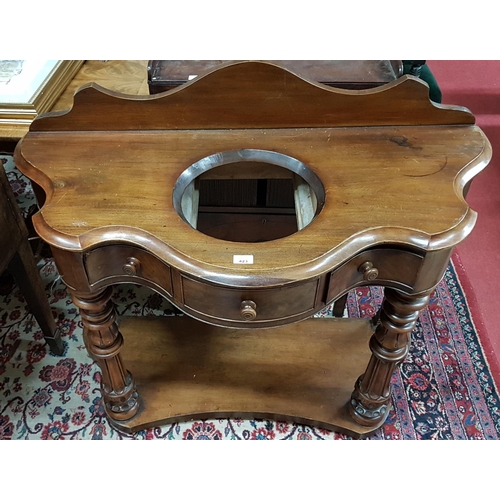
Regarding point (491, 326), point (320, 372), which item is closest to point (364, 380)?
point (320, 372)

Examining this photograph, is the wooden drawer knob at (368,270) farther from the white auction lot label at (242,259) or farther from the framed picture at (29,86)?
the framed picture at (29,86)

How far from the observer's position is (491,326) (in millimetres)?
1456

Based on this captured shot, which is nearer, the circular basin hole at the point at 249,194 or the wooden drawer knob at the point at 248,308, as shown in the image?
the wooden drawer knob at the point at 248,308

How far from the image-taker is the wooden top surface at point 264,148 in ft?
2.56

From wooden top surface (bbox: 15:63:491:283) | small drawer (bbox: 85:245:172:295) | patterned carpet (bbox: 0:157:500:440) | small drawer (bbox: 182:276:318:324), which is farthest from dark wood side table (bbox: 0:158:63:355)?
small drawer (bbox: 182:276:318:324)

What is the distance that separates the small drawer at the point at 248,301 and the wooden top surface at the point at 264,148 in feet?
0.16

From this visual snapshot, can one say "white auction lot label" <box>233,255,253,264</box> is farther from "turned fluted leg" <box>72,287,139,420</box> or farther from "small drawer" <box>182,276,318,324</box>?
"turned fluted leg" <box>72,287,139,420</box>

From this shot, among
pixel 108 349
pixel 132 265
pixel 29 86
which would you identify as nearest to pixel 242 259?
pixel 132 265

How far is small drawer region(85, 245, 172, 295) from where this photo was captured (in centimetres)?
81

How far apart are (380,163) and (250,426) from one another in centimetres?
75

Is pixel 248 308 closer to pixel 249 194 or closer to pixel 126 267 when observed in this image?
pixel 126 267

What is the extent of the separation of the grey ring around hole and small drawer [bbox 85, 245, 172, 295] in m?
0.12

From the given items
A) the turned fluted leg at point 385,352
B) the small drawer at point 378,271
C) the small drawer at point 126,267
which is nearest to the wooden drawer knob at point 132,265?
the small drawer at point 126,267

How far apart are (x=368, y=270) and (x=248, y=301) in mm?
213
